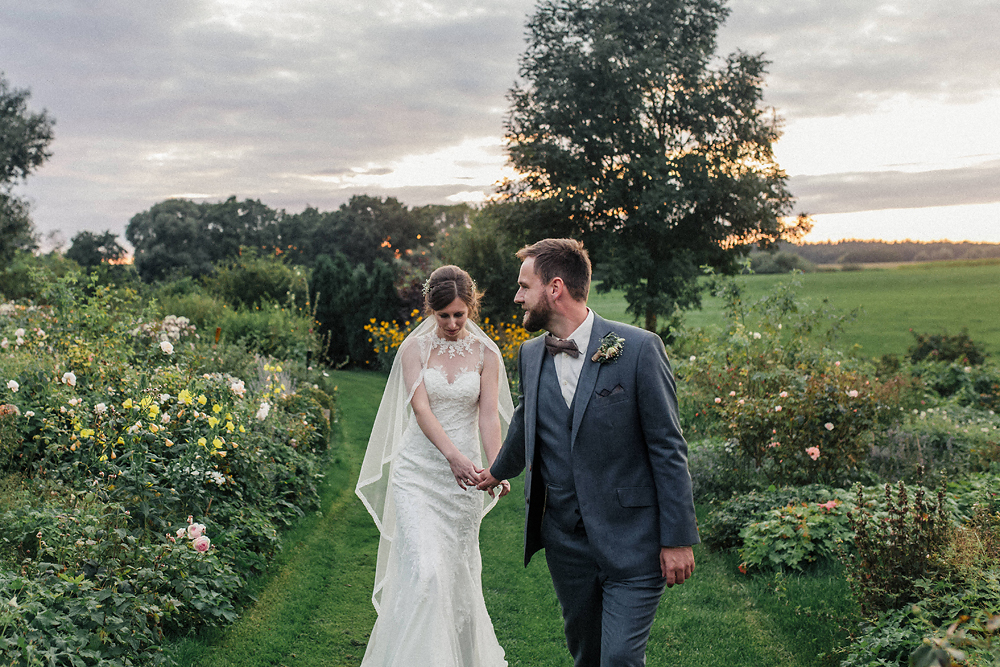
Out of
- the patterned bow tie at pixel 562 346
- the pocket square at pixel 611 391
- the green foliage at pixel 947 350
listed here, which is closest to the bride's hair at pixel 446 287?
the patterned bow tie at pixel 562 346

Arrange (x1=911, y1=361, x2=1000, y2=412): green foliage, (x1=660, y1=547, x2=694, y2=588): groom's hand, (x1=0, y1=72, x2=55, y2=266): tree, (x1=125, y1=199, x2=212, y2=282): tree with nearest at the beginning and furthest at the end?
1. (x1=660, y1=547, x2=694, y2=588): groom's hand
2. (x1=911, y1=361, x2=1000, y2=412): green foliage
3. (x1=0, y1=72, x2=55, y2=266): tree
4. (x1=125, y1=199, x2=212, y2=282): tree

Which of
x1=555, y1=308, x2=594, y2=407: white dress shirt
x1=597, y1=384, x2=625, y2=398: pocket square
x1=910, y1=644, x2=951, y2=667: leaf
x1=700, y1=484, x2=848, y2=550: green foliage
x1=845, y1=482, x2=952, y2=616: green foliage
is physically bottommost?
x1=700, y1=484, x2=848, y2=550: green foliage

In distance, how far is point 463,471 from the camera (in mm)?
3891

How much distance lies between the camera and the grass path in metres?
4.36

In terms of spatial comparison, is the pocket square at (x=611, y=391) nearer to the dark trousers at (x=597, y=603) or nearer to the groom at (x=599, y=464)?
the groom at (x=599, y=464)

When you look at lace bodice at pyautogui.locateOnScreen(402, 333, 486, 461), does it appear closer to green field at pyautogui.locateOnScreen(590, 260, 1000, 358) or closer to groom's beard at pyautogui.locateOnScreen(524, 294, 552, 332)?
groom's beard at pyautogui.locateOnScreen(524, 294, 552, 332)

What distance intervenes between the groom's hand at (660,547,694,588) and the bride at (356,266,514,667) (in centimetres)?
133

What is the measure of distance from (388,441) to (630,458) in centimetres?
223

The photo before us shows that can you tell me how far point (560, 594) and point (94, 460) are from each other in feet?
11.8

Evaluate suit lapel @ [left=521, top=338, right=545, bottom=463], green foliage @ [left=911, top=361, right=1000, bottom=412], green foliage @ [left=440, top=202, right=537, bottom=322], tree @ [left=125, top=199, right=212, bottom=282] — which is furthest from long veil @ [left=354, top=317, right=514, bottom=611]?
tree @ [left=125, top=199, right=212, bottom=282]

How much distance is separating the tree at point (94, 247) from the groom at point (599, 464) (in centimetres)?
4797

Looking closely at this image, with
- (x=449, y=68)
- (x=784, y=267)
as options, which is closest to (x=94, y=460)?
(x=449, y=68)

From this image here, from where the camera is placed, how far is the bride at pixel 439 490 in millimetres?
3688

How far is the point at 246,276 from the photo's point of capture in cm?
2006
